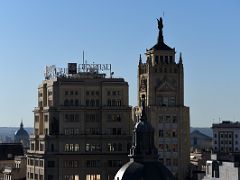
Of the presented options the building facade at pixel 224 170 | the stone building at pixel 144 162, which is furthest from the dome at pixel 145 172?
the building facade at pixel 224 170

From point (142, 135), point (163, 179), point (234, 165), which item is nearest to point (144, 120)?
point (142, 135)

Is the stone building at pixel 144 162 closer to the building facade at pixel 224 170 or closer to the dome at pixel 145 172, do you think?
the dome at pixel 145 172

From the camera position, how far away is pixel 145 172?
145 m

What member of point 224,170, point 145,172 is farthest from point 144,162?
point 224,170

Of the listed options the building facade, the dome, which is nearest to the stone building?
the dome

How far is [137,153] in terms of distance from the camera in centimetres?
14888

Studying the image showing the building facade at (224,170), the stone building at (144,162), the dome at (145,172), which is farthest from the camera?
the building facade at (224,170)

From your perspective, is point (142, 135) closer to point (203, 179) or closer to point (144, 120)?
point (144, 120)

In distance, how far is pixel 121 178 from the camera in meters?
147

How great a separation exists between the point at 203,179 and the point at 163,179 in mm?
56136

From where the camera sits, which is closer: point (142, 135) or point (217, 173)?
point (142, 135)

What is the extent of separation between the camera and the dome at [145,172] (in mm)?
144750

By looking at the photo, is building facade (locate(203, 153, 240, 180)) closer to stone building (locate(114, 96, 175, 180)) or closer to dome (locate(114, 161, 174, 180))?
stone building (locate(114, 96, 175, 180))

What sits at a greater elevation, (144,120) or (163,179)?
(144,120)
